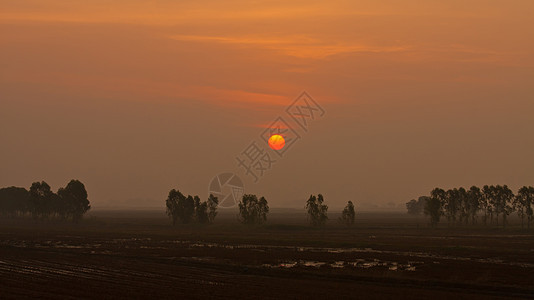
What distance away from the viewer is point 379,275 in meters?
47.3

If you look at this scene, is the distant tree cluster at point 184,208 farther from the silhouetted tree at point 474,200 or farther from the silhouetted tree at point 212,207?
the silhouetted tree at point 474,200

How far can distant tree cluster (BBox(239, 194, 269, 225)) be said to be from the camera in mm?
152250

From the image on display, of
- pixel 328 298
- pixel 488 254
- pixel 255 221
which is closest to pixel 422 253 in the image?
pixel 488 254

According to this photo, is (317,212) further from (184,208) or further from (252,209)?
(184,208)

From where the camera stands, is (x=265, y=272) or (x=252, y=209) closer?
(x=265, y=272)

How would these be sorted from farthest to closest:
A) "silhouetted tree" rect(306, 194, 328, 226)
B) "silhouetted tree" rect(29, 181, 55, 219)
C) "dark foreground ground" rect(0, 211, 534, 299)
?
"silhouetted tree" rect(29, 181, 55, 219) → "silhouetted tree" rect(306, 194, 328, 226) → "dark foreground ground" rect(0, 211, 534, 299)

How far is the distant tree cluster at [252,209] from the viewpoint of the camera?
152 meters

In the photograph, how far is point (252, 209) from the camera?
154125mm

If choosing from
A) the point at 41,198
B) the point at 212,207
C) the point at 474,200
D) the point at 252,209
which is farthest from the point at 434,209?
the point at 41,198

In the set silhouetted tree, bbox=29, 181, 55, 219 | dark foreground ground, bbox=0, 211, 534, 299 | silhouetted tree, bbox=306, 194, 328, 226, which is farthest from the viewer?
silhouetted tree, bbox=29, 181, 55, 219

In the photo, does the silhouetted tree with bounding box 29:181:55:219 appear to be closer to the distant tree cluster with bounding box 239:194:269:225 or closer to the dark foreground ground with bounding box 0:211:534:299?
the distant tree cluster with bounding box 239:194:269:225

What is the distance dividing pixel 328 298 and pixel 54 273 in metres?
22.8

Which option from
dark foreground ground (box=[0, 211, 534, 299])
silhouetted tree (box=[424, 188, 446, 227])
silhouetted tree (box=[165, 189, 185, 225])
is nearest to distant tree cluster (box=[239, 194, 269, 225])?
silhouetted tree (box=[165, 189, 185, 225])

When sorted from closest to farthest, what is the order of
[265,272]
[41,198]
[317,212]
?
[265,272] < [317,212] < [41,198]
